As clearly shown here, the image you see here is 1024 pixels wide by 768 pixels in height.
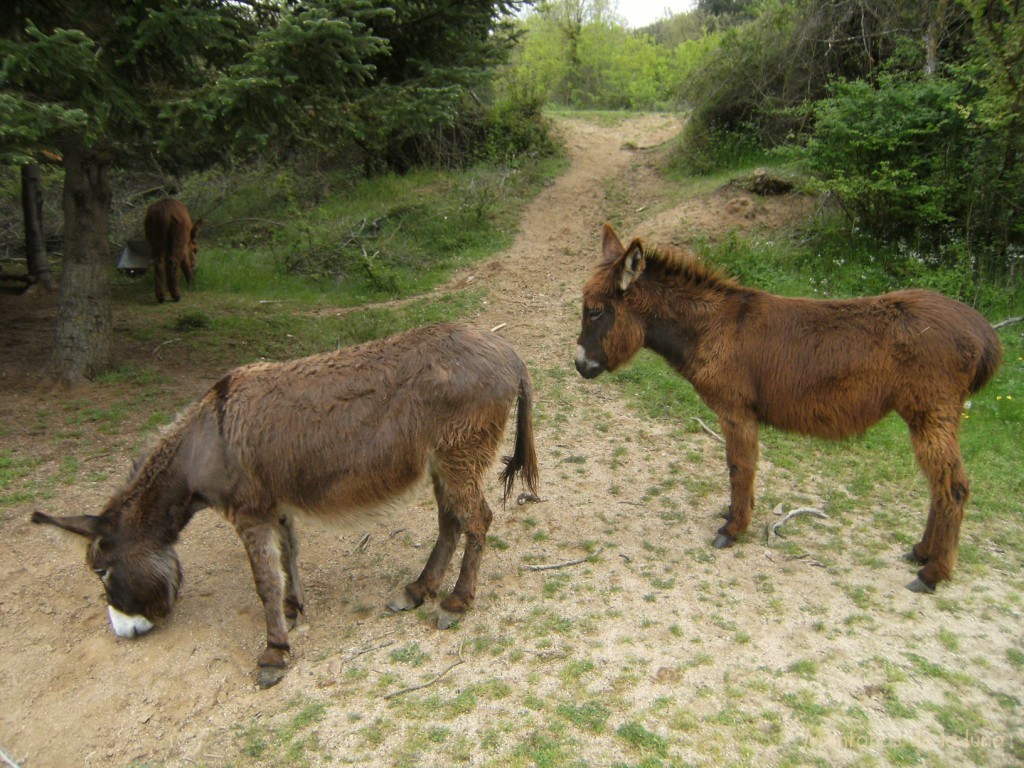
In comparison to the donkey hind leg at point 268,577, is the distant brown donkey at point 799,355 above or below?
above

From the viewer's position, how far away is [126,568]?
3949 millimetres

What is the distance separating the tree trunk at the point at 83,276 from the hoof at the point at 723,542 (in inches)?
260

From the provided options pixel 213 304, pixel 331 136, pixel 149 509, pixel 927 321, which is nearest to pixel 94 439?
pixel 149 509

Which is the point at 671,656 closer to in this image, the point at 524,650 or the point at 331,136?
the point at 524,650

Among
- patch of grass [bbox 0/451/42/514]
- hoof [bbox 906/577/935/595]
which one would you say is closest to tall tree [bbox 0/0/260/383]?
patch of grass [bbox 0/451/42/514]

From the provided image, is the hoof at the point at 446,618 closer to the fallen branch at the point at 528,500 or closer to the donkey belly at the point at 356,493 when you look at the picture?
the donkey belly at the point at 356,493

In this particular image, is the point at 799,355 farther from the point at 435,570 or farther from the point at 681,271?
the point at 435,570

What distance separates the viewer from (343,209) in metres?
15.5

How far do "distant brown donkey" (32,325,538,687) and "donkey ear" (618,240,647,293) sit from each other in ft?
4.49

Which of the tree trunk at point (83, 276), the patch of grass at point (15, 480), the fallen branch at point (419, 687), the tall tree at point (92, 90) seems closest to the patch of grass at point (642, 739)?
the fallen branch at point (419, 687)

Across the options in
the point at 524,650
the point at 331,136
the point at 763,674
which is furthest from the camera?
the point at 331,136

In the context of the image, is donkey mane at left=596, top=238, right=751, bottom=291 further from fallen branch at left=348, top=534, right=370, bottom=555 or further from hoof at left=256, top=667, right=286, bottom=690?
hoof at left=256, top=667, right=286, bottom=690

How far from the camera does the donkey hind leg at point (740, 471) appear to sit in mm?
4836

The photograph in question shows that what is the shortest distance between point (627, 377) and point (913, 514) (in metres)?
3.51
